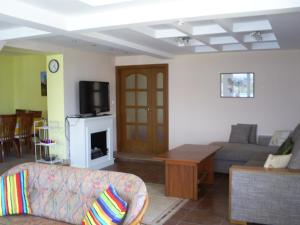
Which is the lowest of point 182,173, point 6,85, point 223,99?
point 182,173

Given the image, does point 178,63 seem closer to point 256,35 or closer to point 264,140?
point 264,140

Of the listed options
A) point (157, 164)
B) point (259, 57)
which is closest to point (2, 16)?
point (157, 164)

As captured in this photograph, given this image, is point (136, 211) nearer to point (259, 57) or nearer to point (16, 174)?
point (16, 174)

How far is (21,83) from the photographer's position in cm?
840

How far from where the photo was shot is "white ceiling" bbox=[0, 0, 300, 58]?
2.94m

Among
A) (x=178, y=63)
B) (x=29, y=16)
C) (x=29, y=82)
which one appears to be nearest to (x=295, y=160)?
(x=29, y=16)

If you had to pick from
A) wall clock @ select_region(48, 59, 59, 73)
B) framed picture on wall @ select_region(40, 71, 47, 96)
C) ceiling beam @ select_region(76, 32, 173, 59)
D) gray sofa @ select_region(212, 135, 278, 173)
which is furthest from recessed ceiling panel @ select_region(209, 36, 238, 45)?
framed picture on wall @ select_region(40, 71, 47, 96)

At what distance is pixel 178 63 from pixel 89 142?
2.52 meters

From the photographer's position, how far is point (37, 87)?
8102 millimetres

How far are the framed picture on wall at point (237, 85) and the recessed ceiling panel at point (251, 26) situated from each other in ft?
7.38

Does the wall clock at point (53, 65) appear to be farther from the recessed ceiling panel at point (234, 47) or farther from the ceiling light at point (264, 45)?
the ceiling light at point (264, 45)

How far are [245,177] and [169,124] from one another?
3.73 meters

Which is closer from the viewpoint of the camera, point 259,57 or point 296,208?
point 296,208

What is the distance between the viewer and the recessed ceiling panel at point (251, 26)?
13.4ft
